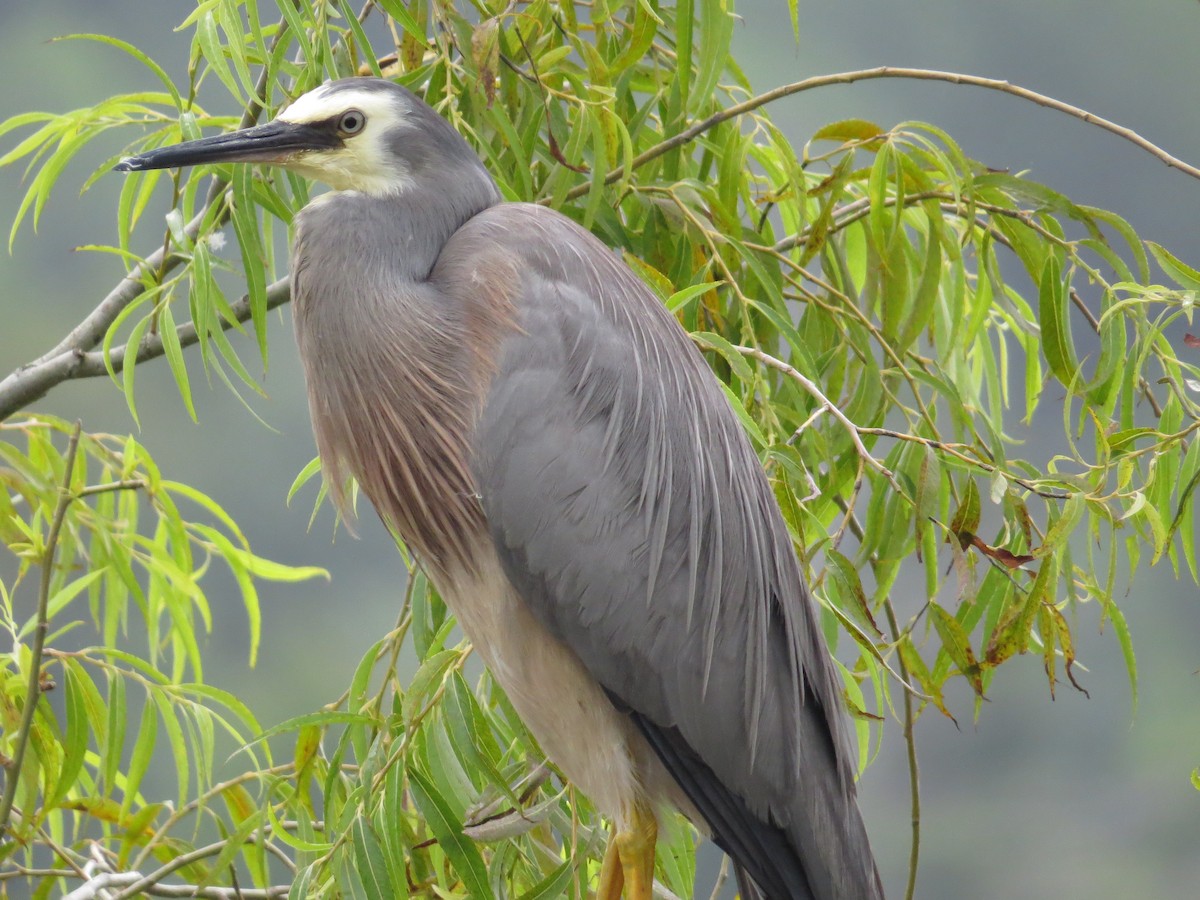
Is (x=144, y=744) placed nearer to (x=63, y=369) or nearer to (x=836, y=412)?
(x=63, y=369)

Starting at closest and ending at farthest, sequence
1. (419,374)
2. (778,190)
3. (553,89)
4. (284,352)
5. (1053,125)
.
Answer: (419,374), (553,89), (778,190), (1053,125), (284,352)

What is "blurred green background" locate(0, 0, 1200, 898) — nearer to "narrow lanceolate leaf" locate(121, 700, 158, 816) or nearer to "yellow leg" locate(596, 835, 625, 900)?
"narrow lanceolate leaf" locate(121, 700, 158, 816)

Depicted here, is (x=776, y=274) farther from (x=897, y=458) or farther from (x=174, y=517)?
(x=174, y=517)

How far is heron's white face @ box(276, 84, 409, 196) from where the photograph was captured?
994mm

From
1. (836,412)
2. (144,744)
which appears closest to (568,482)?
(836,412)

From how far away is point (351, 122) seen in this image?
3.30 ft

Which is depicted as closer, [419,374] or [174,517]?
[419,374]

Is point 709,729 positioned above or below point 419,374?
below

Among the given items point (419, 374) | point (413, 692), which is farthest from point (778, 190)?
point (413, 692)

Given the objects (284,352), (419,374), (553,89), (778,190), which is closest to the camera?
(419,374)

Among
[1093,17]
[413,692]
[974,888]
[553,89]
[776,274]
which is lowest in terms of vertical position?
[974,888]

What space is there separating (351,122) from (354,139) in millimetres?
13

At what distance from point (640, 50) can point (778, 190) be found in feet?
0.90

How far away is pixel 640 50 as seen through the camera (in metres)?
1.06
